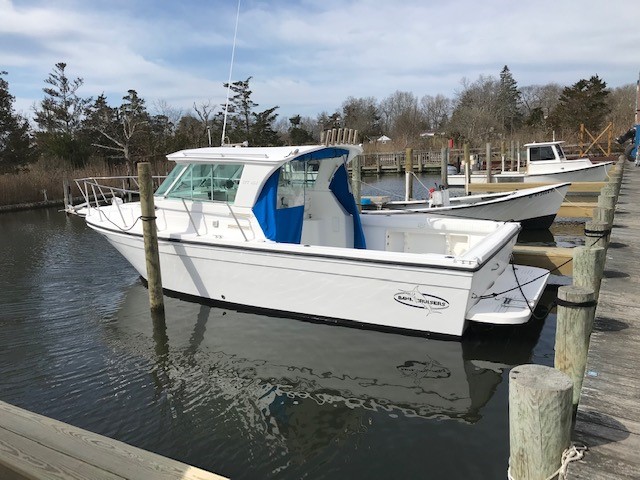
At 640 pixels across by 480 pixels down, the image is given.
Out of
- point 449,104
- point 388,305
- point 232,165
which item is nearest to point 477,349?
point 388,305

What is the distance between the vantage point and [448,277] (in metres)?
5.88

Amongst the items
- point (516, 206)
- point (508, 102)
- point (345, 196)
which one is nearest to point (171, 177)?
point (345, 196)

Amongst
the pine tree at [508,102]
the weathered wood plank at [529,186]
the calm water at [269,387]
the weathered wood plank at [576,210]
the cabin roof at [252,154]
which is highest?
the pine tree at [508,102]

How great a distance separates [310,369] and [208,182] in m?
3.61

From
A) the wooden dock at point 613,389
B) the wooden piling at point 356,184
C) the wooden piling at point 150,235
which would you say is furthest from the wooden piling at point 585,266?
the wooden piling at point 356,184

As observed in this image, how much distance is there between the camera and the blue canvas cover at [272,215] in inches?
284

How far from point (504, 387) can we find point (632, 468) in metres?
2.98

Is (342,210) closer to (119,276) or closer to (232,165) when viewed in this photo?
(232,165)

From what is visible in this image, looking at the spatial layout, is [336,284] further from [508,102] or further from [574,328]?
[508,102]

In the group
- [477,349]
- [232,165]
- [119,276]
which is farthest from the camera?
[119,276]

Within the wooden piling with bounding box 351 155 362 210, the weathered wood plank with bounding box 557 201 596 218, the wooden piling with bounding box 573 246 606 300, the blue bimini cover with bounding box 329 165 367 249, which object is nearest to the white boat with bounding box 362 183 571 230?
the weathered wood plank with bounding box 557 201 596 218

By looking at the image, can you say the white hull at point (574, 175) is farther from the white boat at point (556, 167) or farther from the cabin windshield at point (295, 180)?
the cabin windshield at point (295, 180)

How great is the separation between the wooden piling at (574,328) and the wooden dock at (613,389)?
0.12 meters

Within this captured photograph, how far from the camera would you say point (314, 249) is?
6.58 metres
